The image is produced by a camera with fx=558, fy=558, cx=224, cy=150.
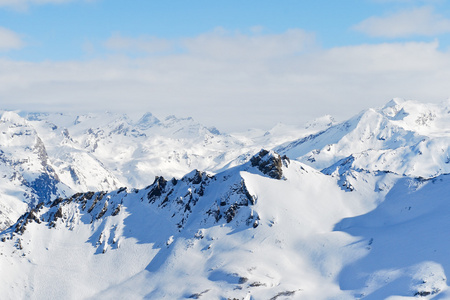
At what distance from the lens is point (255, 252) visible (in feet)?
638

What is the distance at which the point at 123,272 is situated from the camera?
655ft

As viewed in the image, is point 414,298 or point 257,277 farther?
point 257,277

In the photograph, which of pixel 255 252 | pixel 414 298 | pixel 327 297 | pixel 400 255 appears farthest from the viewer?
pixel 255 252

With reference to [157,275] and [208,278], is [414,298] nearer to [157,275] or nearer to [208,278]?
[208,278]

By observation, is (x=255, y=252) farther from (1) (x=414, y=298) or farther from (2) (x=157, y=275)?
(1) (x=414, y=298)

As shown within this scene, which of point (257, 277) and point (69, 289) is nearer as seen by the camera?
point (257, 277)

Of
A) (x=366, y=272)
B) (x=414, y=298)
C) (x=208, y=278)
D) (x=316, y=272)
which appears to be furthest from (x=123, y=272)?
(x=414, y=298)

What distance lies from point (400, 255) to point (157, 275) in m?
82.2

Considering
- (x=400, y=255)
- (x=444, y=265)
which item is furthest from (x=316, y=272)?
(x=444, y=265)

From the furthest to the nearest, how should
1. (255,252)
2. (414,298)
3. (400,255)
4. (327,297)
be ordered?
(255,252), (400,255), (327,297), (414,298)

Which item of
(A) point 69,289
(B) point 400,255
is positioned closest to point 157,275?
(A) point 69,289

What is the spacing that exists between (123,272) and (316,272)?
68.3m

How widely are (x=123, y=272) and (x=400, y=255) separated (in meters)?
95.6

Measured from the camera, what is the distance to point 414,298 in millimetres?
157875
